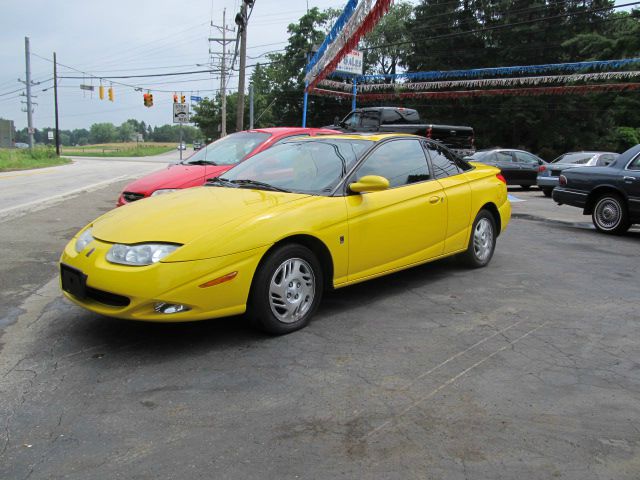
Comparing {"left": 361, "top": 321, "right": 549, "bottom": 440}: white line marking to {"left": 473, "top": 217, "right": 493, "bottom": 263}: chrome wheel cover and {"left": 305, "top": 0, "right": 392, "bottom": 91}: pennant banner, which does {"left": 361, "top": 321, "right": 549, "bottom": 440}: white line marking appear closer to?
{"left": 473, "top": 217, "right": 493, "bottom": 263}: chrome wheel cover

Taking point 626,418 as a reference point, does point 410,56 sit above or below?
above

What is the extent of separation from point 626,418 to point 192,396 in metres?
2.32

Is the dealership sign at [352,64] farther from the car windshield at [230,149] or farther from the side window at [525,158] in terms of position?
the car windshield at [230,149]

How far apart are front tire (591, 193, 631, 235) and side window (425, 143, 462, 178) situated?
15.0 ft

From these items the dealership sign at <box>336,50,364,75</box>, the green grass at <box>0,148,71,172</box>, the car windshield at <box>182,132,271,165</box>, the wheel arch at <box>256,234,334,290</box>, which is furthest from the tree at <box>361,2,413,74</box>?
the wheel arch at <box>256,234,334,290</box>

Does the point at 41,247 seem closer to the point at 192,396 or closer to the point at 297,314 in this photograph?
the point at 297,314

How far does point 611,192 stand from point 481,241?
4.42 m

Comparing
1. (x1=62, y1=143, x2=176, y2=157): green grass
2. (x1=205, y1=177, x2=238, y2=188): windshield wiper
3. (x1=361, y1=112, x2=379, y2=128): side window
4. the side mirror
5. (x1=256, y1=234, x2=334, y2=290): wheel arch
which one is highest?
(x1=361, y1=112, x2=379, y2=128): side window

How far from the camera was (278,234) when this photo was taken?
4008 millimetres

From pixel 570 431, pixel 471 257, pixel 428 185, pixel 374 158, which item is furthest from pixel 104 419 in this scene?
pixel 471 257

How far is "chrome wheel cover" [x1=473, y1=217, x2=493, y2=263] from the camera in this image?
6.27 m

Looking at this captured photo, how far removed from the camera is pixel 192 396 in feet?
10.5

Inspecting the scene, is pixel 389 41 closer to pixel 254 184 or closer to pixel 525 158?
pixel 525 158

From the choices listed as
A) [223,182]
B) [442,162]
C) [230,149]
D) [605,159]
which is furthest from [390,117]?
[223,182]
